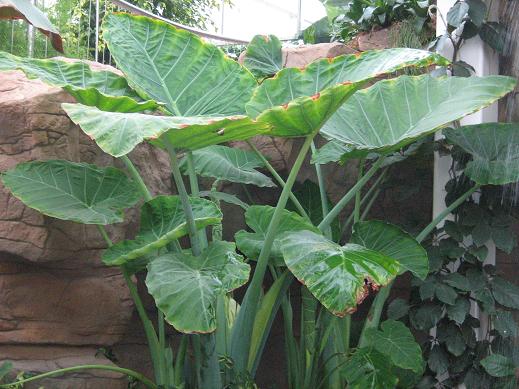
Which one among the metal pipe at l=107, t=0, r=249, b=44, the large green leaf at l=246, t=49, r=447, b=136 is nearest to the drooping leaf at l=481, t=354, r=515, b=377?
the large green leaf at l=246, t=49, r=447, b=136

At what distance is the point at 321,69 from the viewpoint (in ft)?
9.30

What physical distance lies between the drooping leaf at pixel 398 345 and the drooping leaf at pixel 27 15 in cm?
217

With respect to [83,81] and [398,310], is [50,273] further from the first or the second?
[398,310]

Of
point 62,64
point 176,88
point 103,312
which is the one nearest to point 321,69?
point 176,88

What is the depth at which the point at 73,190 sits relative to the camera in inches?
115

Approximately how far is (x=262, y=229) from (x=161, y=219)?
531 mm

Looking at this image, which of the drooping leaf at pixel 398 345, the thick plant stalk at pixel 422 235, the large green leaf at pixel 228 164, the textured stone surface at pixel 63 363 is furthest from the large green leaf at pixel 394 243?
the textured stone surface at pixel 63 363

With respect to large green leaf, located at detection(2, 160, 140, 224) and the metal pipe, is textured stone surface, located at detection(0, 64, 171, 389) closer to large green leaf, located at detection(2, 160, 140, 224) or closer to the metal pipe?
large green leaf, located at detection(2, 160, 140, 224)

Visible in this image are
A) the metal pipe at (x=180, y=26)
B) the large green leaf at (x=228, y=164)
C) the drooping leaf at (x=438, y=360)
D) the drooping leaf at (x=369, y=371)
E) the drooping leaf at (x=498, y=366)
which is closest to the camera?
the drooping leaf at (x=369, y=371)

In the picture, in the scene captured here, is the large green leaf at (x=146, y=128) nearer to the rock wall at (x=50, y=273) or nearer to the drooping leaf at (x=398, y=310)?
the rock wall at (x=50, y=273)

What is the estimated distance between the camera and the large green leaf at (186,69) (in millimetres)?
3039

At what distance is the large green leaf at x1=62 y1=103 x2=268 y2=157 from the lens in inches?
79.5

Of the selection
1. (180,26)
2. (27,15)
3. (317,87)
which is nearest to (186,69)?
(317,87)

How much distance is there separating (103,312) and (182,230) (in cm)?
81
